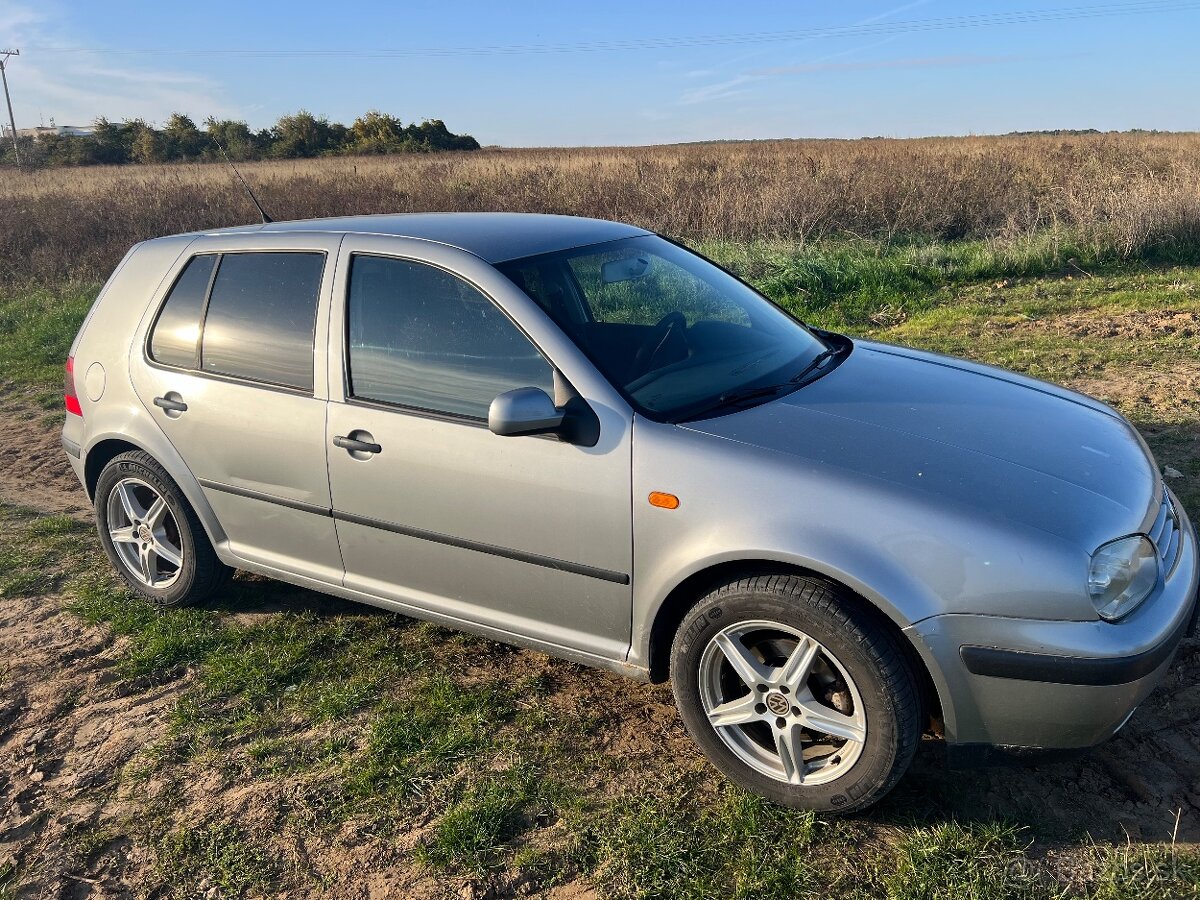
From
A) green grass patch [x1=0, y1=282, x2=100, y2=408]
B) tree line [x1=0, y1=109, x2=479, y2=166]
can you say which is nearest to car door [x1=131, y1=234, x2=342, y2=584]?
green grass patch [x1=0, y1=282, x2=100, y2=408]

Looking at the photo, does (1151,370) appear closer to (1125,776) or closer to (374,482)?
(1125,776)

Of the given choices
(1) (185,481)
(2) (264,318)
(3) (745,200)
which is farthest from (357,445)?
(3) (745,200)

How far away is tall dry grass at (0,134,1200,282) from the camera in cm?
1148

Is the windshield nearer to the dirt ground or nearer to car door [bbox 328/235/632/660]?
car door [bbox 328/235/632/660]

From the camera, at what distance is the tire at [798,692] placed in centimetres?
246

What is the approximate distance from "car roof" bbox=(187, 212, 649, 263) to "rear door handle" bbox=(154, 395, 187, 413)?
0.80 metres

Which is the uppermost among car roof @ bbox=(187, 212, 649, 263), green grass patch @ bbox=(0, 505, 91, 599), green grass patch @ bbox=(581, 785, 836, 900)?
car roof @ bbox=(187, 212, 649, 263)

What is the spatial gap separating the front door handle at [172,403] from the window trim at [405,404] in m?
0.92

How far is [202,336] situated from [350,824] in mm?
2150

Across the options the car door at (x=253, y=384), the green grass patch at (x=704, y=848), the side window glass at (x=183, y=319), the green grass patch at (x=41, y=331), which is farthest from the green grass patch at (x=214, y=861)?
the green grass patch at (x=41, y=331)

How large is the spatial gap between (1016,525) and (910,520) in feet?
0.89

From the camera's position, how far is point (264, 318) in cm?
365

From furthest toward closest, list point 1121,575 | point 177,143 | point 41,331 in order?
point 177,143 < point 41,331 < point 1121,575

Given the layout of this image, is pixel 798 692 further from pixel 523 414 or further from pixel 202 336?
pixel 202 336
